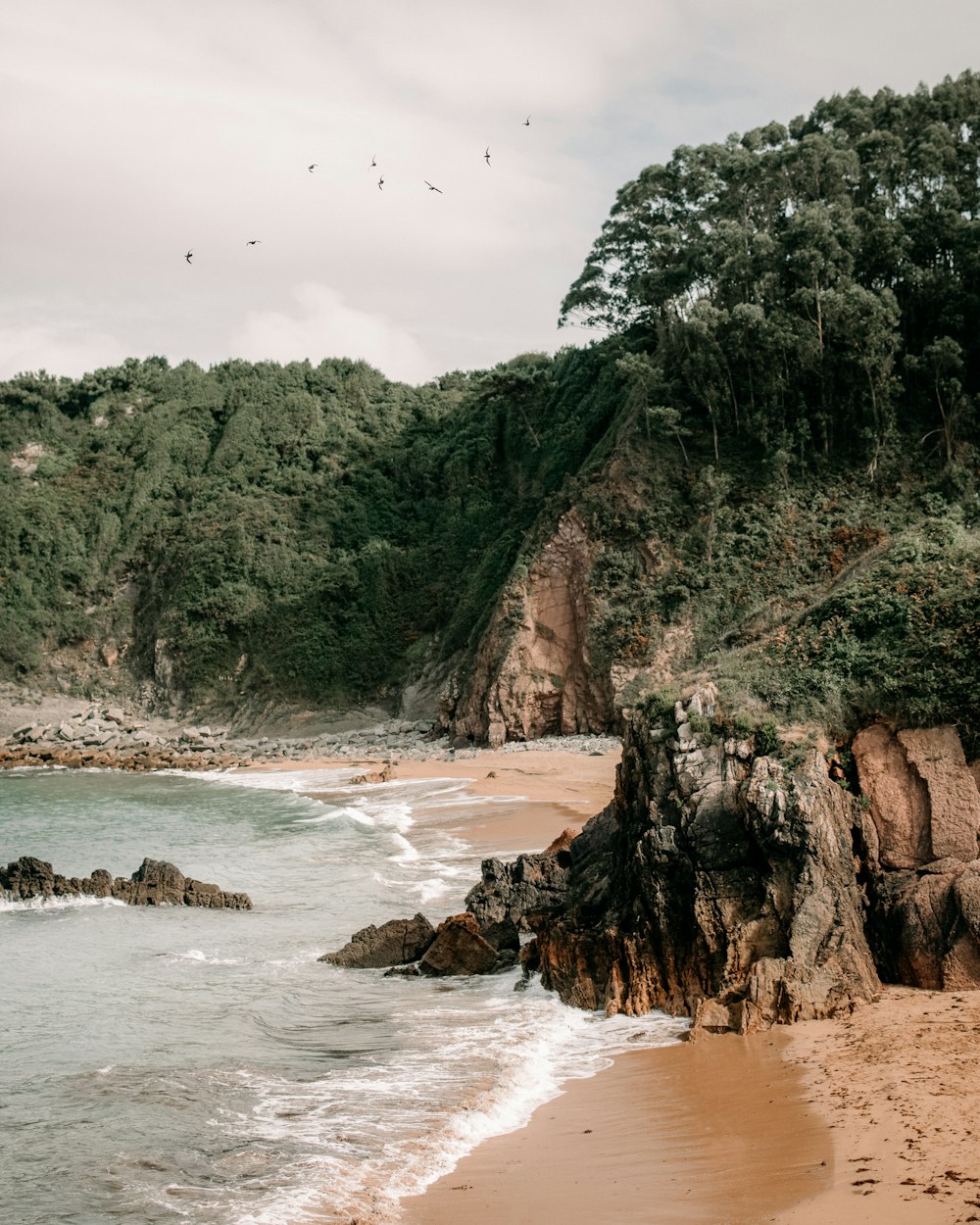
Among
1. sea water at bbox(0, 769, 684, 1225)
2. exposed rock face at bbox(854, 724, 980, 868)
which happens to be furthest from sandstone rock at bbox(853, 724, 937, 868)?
sea water at bbox(0, 769, 684, 1225)

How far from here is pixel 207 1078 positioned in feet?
32.3

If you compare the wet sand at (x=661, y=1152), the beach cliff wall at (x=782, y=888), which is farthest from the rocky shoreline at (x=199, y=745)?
the wet sand at (x=661, y=1152)

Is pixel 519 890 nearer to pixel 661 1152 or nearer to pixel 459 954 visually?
pixel 459 954

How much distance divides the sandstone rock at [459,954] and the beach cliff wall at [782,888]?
145 cm

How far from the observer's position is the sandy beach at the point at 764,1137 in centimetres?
638

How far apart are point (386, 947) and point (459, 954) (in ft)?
4.04

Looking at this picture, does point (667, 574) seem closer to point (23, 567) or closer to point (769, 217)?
point (769, 217)

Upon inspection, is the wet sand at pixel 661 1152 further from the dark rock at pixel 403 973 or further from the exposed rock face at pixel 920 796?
the dark rock at pixel 403 973

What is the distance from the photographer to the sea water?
25.3ft

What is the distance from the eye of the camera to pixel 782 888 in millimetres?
10016

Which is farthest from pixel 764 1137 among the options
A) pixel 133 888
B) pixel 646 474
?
pixel 646 474

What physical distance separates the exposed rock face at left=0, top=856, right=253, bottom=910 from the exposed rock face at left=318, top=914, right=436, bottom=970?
4.03 meters

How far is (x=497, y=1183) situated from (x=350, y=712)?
4368 cm

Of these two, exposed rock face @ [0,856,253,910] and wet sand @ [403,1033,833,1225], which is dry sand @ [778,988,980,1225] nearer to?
wet sand @ [403,1033,833,1225]
